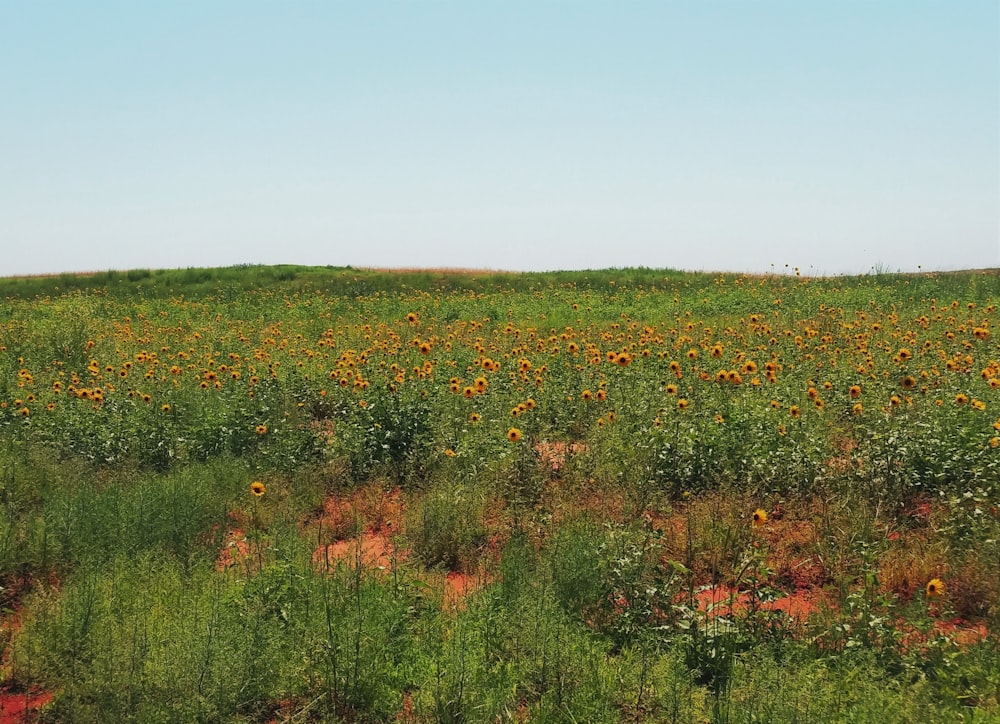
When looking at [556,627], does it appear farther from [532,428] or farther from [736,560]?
[532,428]

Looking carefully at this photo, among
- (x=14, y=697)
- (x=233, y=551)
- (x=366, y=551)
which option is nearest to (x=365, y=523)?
(x=366, y=551)

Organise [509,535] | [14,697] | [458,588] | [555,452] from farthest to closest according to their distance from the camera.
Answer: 1. [555,452]
2. [509,535]
3. [458,588]
4. [14,697]

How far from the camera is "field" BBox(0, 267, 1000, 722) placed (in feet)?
10.7

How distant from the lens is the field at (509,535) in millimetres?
3275

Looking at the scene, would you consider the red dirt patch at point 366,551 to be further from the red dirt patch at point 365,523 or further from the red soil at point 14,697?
the red soil at point 14,697

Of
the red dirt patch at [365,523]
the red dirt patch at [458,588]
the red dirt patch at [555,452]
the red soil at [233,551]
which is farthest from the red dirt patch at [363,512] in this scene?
the red dirt patch at [555,452]

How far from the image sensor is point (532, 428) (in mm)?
6633

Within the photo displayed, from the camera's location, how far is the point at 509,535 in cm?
504

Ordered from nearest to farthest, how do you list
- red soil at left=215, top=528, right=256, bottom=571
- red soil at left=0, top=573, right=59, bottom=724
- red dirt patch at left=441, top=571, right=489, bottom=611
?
red soil at left=0, top=573, right=59, bottom=724 < red dirt patch at left=441, top=571, right=489, bottom=611 < red soil at left=215, top=528, right=256, bottom=571

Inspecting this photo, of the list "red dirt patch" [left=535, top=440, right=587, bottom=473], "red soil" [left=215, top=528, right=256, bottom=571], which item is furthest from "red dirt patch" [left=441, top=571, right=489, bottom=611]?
"red dirt patch" [left=535, top=440, right=587, bottom=473]

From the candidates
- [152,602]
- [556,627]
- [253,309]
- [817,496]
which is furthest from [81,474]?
[253,309]

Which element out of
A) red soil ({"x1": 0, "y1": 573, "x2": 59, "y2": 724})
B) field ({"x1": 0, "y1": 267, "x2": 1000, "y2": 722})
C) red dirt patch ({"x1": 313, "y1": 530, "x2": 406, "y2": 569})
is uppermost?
field ({"x1": 0, "y1": 267, "x2": 1000, "y2": 722})

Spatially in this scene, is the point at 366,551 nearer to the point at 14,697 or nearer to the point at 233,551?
the point at 233,551

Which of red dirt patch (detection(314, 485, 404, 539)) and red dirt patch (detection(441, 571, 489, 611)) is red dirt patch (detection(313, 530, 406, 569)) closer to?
red dirt patch (detection(314, 485, 404, 539))
